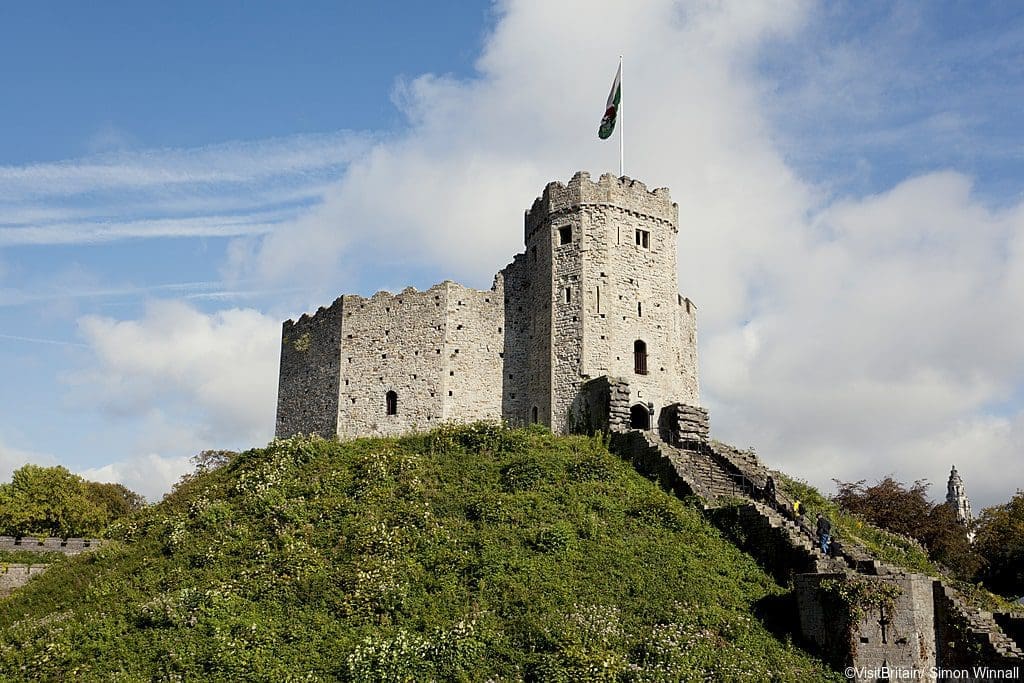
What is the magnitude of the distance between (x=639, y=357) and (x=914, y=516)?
45.0ft

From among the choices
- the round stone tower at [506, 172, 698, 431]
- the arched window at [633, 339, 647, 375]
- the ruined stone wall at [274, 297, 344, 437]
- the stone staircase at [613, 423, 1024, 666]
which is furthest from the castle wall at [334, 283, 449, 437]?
the stone staircase at [613, 423, 1024, 666]

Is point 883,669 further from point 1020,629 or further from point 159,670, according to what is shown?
point 159,670

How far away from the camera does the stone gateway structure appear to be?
34.7 meters

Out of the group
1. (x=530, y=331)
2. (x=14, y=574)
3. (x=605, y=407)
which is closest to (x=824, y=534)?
(x=605, y=407)

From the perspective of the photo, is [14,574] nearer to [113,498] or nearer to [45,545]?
[45,545]

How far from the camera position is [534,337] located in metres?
36.9

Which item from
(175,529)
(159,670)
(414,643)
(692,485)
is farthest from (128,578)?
(692,485)

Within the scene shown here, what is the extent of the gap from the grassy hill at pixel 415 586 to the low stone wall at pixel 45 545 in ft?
43.8

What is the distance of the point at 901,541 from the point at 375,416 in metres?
19.8

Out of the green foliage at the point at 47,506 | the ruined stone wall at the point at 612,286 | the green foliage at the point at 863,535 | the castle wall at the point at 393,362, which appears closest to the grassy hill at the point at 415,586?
the green foliage at the point at 863,535

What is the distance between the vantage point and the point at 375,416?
38.1m

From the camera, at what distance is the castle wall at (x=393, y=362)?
3762 cm

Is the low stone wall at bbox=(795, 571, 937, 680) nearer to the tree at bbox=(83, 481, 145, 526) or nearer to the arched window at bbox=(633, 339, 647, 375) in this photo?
the arched window at bbox=(633, 339, 647, 375)

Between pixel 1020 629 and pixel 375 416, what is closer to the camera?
pixel 1020 629
